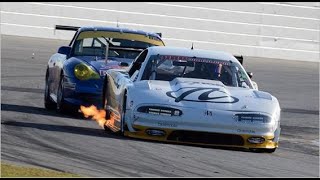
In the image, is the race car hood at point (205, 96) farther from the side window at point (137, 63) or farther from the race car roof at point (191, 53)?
the side window at point (137, 63)

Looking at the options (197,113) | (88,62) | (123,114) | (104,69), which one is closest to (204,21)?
(88,62)

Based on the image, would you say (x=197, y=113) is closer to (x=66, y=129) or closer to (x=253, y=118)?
(x=253, y=118)

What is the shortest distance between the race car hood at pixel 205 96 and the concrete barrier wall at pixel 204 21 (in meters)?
24.7

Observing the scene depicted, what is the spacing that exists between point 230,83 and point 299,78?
627 inches

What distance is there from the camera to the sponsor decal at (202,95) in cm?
1165

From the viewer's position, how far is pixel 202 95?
11.7 meters

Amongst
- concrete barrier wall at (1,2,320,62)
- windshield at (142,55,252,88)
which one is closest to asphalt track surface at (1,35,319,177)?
windshield at (142,55,252,88)

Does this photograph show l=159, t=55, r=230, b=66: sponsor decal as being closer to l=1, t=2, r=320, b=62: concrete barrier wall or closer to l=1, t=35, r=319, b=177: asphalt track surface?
l=1, t=35, r=319, b=177: asphalt track surface

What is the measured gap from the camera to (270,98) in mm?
12156

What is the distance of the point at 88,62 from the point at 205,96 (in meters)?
3.45

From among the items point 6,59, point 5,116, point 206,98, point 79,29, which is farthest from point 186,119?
point 6,59

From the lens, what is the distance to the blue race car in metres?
14.5

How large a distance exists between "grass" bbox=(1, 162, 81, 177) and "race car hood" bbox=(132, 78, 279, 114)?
263 centimetres

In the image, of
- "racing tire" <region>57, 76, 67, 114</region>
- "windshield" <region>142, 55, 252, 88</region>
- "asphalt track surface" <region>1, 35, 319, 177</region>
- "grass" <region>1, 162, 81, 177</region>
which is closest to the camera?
"grass" <region>1, 162, 81, 177</region>
